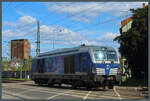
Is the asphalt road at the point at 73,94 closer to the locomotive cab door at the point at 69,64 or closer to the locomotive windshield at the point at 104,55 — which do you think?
the locomotive cab door at the point at 69,64

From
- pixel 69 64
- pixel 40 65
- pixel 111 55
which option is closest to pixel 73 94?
pixel 111 55

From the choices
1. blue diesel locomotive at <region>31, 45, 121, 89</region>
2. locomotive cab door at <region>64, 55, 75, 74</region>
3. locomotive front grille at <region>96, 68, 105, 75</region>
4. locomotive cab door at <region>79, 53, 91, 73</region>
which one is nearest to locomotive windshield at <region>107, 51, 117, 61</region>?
blue diesel locomotive at <region>31, 45, 121, 89</region>

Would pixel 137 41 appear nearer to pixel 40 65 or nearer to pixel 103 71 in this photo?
pixel 103 71

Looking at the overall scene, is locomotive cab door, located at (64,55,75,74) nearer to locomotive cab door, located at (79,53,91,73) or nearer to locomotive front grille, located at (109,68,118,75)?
locomotive cab door, located at (79,53,91,73)

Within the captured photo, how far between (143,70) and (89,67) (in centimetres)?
1152

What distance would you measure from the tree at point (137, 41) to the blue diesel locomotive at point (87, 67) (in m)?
6.33

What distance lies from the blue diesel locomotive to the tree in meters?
6.33

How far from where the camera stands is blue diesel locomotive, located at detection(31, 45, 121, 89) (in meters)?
20.1

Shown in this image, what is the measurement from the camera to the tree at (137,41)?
88.4ft

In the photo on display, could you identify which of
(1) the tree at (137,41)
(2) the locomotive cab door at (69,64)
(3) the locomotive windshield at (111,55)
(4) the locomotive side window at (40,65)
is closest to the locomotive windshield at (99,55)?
(3) the locomotive windshield at (111,55)

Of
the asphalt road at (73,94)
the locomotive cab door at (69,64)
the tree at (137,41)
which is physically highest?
the tree at (137,41)

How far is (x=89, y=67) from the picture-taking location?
20.2 meters

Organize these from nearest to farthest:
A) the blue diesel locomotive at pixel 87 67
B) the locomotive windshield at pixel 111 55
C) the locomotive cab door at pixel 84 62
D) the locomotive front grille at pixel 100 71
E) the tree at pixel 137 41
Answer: the locomotive front grille at pixel 100 71, the blue diesel locomotive at pixel 87 67, the locomotive cab door at pixel 84 62, the locomotive windshield at pixel 111 55, the tree at pixel 137 41

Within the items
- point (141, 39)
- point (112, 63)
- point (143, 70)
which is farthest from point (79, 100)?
point (143, 70)
